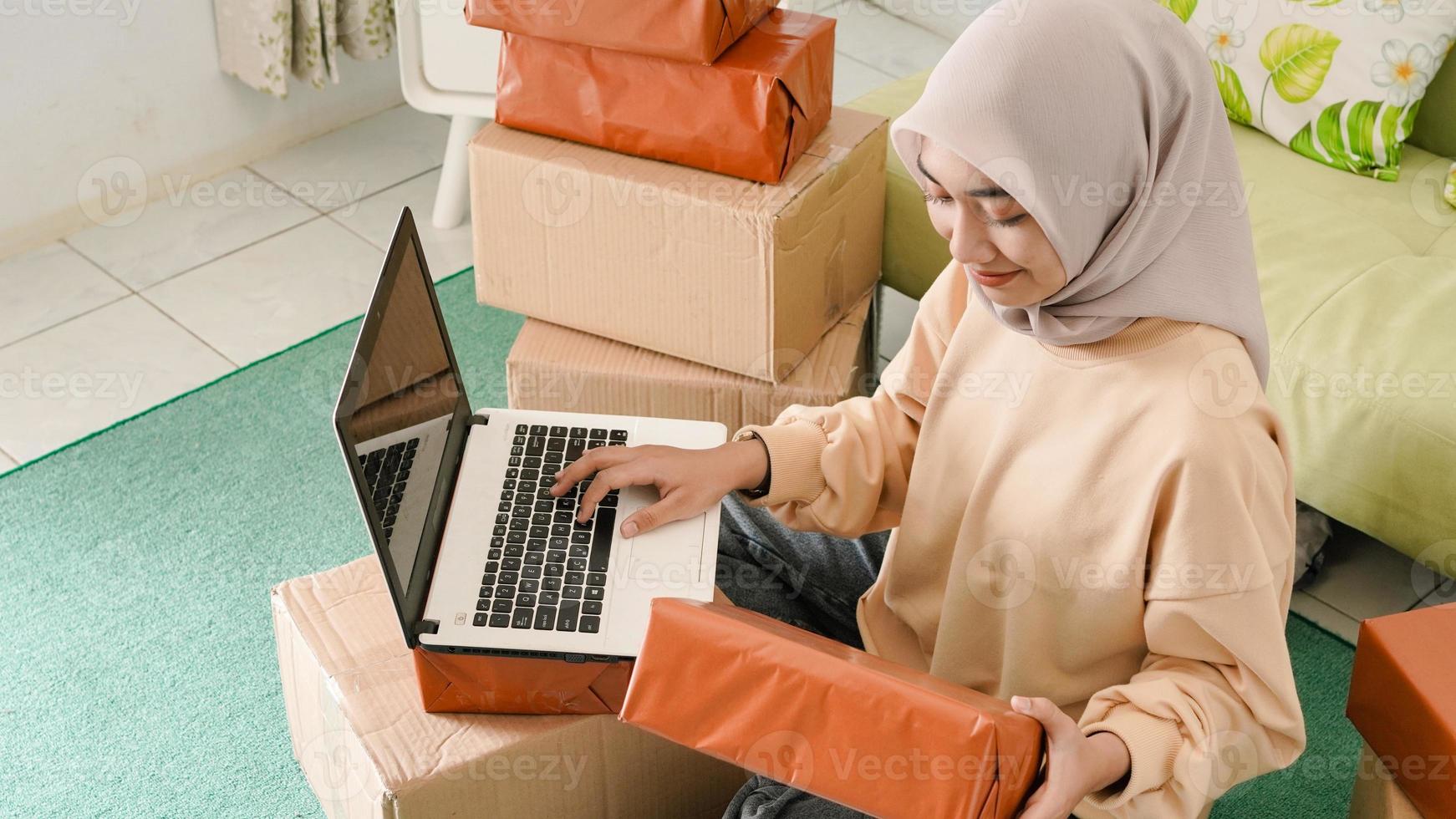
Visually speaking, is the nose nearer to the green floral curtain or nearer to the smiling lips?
the smiling lips

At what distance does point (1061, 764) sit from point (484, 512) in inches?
21.3

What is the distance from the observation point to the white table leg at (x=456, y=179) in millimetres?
2518

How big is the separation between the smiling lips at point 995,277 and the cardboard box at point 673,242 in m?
0.50

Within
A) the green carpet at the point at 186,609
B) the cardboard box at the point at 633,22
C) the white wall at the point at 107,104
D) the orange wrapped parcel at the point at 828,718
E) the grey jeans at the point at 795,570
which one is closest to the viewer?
the orange wrapped parcel at the point at 828,718

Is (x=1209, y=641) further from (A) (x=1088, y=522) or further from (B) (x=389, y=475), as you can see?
(B) (x=389, y=475)

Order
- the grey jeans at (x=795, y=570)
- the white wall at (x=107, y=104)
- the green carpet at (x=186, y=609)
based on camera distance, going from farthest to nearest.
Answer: the white wall at (x=107, y=104), the green carpet at (x=186, y=609), the grey jeans at (x=795, y=570)

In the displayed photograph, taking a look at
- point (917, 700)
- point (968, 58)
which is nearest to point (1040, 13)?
point (968, 58)

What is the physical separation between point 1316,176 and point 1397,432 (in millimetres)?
560

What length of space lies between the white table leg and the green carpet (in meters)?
0.42

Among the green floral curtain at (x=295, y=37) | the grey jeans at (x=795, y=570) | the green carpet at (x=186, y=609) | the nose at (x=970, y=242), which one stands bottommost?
the green carpet at (x=186, y=609)

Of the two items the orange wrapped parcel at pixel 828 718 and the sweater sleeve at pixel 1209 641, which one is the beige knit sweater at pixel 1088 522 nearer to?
the sweater sleeve at pixel 1209 641

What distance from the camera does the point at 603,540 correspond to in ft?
3.85

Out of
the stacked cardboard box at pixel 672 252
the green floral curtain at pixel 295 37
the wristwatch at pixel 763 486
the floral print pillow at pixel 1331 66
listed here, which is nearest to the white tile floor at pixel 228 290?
the green floral curtain at pixel 295 37

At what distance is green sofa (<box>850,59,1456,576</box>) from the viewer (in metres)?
1.62
